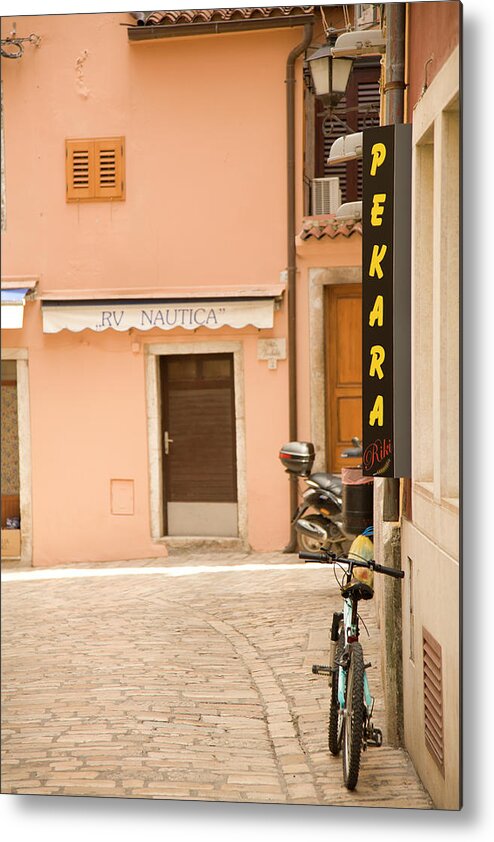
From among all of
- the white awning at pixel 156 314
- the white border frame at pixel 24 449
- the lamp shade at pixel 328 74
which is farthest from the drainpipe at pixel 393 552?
the white border frame at pixel 24 449

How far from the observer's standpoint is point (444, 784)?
405cm

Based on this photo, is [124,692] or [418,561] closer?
[418,561]

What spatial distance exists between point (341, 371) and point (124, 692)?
1.38 m

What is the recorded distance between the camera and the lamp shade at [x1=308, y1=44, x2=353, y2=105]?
437cm

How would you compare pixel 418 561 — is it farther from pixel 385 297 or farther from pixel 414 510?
pixel 385 297

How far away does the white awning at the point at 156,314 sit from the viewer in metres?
4.45

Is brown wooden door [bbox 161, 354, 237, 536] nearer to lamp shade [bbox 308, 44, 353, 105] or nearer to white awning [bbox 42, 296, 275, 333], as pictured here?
white awning [bbox 42, 296, 275, 333]

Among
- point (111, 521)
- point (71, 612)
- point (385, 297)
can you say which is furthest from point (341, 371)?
point (71, 612)

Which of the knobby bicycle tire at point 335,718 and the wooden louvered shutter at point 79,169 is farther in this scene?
the wooden louvered shutter at point 79,169

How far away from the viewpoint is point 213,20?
449 centimetres

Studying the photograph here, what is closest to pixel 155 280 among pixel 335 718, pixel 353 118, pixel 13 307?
pixel 13 307

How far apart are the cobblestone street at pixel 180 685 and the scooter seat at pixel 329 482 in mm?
279

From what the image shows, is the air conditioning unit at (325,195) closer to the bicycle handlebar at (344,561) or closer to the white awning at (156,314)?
the white awning at (156,314)

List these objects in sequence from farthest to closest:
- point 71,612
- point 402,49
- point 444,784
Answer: point 71,612, point 402,49, point 444,784
